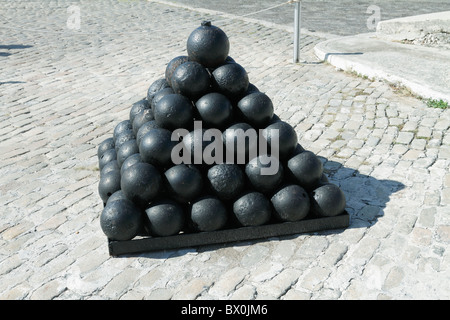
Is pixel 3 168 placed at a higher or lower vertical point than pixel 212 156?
lower

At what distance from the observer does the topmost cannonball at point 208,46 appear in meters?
4.83

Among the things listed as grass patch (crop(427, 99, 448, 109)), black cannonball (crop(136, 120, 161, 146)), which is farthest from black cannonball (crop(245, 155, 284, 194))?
grass patch (crop(427, 99, 448, 109))

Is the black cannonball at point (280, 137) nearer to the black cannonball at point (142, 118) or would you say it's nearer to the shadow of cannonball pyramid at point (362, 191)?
the shadow of cannonball pyramid at point (362, 191)

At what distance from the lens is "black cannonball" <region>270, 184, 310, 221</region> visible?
15.1 ft

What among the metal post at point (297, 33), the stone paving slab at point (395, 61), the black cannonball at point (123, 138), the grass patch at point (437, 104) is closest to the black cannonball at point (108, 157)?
the black cannonball at point (123, 138)

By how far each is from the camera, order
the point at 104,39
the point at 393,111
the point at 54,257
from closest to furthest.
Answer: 1. the point at 54,257
2. the point at 393,111
3. the point at 104,39

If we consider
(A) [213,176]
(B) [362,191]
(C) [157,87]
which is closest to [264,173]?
(A) [213,176]

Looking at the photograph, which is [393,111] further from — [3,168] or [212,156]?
[3,168]

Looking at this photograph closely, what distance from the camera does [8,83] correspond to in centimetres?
958

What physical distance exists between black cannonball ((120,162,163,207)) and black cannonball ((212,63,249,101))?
101 centimetres

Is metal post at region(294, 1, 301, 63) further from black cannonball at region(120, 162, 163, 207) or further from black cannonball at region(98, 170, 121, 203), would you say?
black cannonball at region(120, 162, 163, 207)

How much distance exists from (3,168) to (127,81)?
3773 mm

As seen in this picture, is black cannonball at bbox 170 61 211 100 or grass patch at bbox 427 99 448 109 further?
grass patch at bbox 427 99 448 109

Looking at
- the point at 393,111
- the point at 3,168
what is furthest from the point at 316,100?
the point at 3,168
